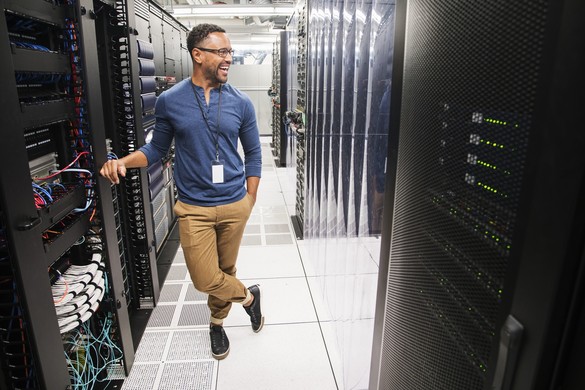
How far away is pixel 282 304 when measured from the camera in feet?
8.57

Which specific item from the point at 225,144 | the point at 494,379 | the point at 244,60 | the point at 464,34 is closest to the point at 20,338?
the point at 225,144

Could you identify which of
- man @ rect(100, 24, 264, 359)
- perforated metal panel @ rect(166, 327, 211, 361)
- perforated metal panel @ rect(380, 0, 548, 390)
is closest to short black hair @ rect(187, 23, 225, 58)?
man @ rect(100, 24, 264, 359)

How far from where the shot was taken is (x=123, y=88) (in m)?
2.10

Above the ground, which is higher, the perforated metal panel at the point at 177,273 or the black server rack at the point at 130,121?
the black server rack at the point at 130,121

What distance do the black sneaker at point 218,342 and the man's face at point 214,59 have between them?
1.32 meters

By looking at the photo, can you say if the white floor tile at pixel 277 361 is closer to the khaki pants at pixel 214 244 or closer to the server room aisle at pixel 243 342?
the server room aisle at pixel 243 342

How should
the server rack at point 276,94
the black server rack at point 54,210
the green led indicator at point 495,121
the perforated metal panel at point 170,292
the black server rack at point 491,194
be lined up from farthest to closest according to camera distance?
the server rack at point 276,94, the perforated metal panel at point 170,292, the black server rack at point 54,210, the green led indicator at point 495,121, the black server rack at point 491,194

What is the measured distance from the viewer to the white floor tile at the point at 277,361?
6.31 ft

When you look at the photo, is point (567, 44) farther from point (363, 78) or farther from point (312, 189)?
point (312, 189)

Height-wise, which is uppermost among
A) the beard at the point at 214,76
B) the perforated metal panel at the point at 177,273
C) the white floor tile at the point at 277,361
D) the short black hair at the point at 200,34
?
the short black hair at the point at 200,34

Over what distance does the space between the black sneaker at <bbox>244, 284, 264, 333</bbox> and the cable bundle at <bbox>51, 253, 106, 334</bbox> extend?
85 cm

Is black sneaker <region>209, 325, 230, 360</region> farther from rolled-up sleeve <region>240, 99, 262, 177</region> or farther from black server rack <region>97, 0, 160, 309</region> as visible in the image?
rolled-up sleeve <region>240, 99, 262, 177</region>

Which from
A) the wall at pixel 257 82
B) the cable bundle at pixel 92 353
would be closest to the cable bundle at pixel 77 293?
the cable bundle at pixel 92 353

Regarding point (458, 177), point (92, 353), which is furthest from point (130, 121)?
point (458, 177)
